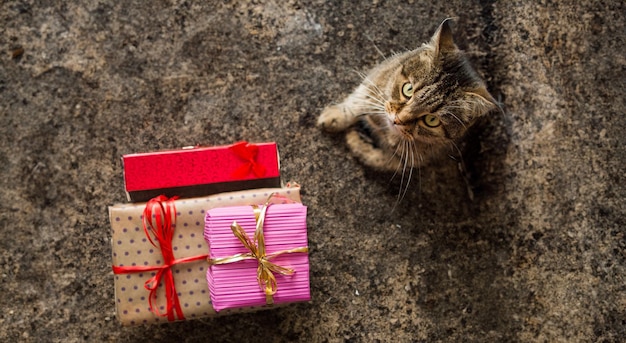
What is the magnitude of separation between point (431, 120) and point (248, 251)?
1.62ft

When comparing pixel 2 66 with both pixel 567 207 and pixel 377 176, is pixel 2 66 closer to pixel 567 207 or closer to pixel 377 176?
pixel 377 176

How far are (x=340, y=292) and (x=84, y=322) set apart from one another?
67 centimetres

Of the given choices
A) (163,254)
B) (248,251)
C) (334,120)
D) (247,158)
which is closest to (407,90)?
(334,120)

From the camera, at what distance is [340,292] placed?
4.43ft

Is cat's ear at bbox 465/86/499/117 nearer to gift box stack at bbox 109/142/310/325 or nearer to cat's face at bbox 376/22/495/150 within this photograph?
cat's face at bbox 376/22/495/150

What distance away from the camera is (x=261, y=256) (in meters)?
1.07

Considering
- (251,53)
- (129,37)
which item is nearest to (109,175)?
(129,37)

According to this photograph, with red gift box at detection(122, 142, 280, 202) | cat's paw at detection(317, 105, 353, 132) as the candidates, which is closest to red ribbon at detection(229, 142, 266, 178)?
red gift box at detection(122, 142, 280, 202)

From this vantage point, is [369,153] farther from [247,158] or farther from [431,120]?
[247,158]

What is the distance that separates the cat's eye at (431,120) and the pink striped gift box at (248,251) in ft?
1.11

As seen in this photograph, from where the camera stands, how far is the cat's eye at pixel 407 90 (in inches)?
43.6

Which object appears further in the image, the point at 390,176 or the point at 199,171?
the point at 390,176

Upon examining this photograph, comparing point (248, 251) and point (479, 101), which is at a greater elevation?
point (479, 101)

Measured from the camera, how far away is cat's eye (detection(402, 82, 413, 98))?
1.11 metres
